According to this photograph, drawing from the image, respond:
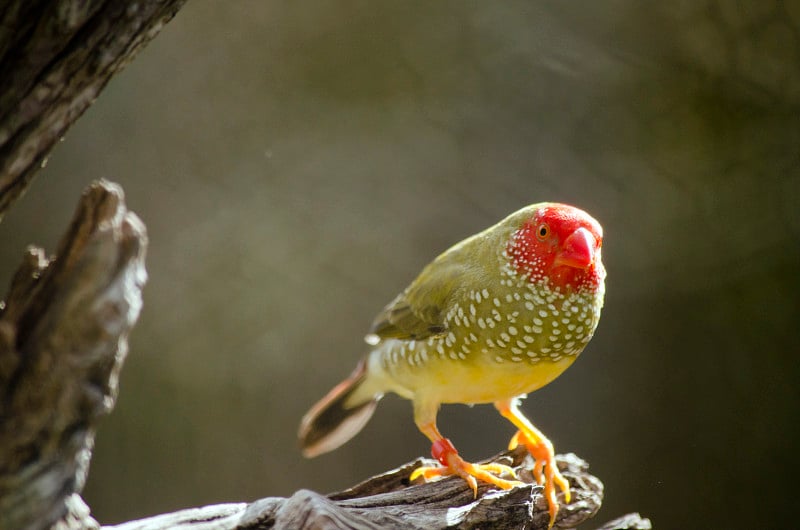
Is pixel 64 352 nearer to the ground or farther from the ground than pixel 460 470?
farther from the ground

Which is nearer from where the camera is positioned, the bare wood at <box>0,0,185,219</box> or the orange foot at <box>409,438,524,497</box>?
the bare wood at <box>0,0,185,219</box>

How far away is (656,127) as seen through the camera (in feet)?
15.5

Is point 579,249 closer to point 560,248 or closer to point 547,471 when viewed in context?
point 560,248

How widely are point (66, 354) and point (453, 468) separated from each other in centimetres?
147

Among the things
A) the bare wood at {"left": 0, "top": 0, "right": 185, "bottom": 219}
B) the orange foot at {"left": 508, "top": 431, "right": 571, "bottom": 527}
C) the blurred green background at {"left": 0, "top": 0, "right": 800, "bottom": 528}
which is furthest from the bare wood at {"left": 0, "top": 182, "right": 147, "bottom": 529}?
the blurred green background at {"left": 0, "top": 0, "right": 800, "bottom": 528}

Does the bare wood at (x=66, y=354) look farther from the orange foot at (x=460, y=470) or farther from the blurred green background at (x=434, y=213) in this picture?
the blurred green background at (x=434, y=213)

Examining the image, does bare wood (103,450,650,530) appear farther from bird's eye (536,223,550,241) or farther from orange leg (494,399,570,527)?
bird's eye (536,223,550,241)

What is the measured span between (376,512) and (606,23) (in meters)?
3.51

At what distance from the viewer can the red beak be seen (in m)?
2.37

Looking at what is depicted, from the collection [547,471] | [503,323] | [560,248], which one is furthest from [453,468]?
[560,248]

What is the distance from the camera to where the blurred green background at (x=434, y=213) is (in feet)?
15.2

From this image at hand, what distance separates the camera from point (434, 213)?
16.2 feet

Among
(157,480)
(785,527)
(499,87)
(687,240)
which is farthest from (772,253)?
(157,480)

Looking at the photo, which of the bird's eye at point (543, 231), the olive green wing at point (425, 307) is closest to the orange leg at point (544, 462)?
the olive green wing at point (425, 307)
